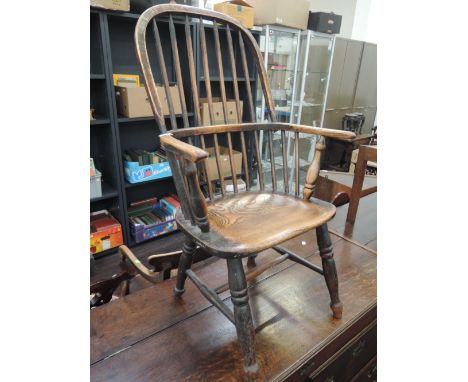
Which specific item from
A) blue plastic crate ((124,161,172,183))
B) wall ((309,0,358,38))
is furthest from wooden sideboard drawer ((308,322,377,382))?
wall ((309,0,358,38))

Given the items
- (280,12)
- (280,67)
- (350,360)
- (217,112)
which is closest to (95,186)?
(217,112)

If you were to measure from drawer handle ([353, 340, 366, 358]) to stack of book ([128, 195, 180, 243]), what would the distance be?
144cm

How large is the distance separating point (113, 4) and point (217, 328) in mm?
1653

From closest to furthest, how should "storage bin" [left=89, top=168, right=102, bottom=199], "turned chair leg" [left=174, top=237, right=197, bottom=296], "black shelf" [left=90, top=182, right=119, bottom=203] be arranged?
1. "turned chair leg" [left=174, top=237, right=197, bottom=296]
2. "storage bin" [left=89, top=168, right=102, bottom=199]
3. "black shelf" [left=90, top=182, right=119, bottom=203]

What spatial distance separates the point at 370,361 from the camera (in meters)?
1.32

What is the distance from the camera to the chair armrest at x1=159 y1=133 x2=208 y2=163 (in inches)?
26.0

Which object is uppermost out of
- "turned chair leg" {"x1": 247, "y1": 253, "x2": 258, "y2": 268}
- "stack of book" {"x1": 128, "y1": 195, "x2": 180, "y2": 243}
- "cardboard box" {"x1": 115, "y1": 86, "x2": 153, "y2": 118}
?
"cardboard box" {"x1": 115, "y1": 86, "x2": 153, "y2": 118}

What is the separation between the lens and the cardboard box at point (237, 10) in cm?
201

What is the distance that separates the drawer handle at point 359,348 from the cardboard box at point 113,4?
1.94 meters

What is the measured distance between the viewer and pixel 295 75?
283 cm

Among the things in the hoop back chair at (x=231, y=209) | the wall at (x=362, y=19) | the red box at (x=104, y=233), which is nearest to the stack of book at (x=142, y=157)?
the red box at (x=104, y=233)

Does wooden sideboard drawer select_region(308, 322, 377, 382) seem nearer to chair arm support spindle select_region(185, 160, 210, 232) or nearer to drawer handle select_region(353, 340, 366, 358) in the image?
drawer handle select_region(353, 340, 366, 358)
